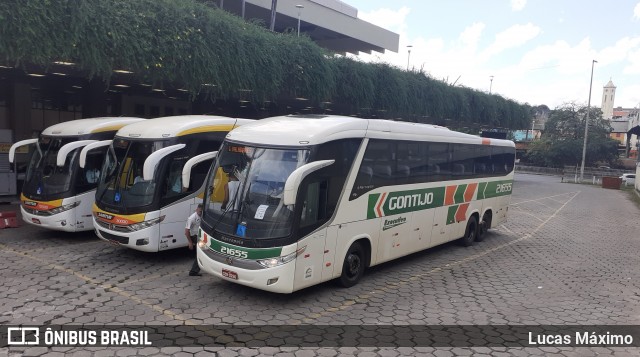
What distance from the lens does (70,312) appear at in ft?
22.5

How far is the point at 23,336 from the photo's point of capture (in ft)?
19.7

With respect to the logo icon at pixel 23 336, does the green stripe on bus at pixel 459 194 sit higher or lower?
higher

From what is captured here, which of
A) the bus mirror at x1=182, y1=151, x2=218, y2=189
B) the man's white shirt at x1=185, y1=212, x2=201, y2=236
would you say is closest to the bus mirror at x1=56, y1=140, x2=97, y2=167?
the bus mirror at x1=182, y1=151, x2=218, y2=189

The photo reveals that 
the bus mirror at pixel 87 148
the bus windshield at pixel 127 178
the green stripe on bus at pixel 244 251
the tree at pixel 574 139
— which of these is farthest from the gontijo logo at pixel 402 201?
the tree at pixel 574 139

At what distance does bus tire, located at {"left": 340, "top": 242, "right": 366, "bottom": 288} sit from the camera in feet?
27.8

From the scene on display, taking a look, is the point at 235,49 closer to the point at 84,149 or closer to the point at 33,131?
the point at 84,149

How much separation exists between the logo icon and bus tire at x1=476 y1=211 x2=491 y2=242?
11383 mm

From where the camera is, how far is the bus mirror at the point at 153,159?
858 cm

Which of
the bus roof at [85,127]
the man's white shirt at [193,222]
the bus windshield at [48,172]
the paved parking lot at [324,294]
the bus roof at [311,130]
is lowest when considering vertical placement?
the paved parking lot at [324,294]

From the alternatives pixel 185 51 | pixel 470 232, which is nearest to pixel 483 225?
pixel 470 232

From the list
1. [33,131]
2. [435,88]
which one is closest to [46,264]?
[33,131]

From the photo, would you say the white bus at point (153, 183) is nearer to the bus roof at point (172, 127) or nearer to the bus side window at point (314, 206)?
the bus roof at point (172, 127)

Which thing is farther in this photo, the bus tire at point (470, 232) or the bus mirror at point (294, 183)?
the bus tire at point (470, 232)

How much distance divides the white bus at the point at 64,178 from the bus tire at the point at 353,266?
22.4 ft
